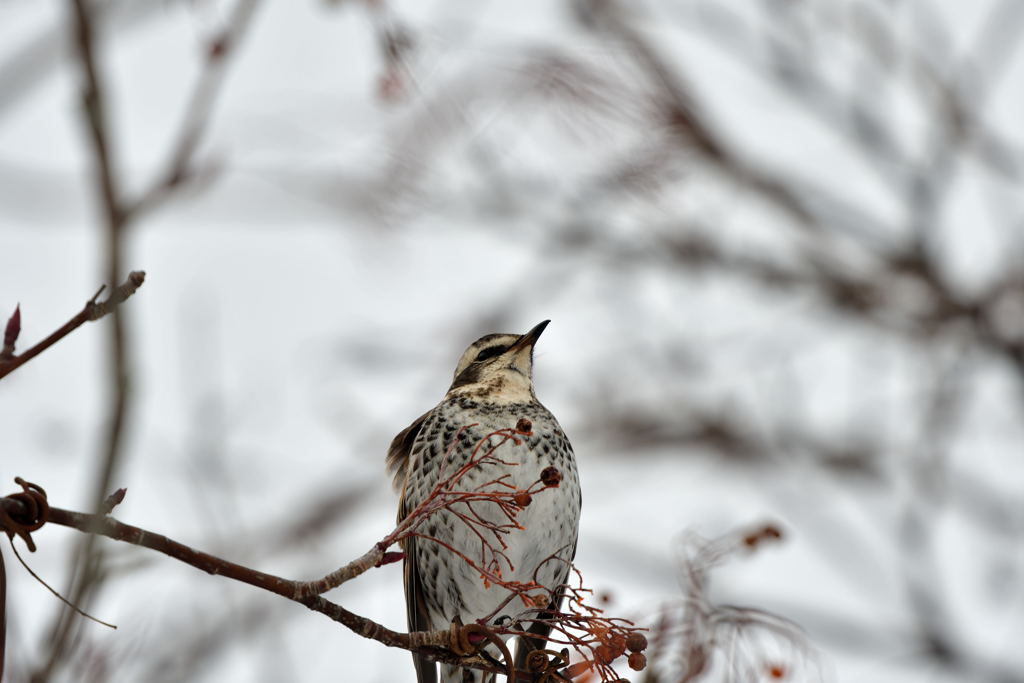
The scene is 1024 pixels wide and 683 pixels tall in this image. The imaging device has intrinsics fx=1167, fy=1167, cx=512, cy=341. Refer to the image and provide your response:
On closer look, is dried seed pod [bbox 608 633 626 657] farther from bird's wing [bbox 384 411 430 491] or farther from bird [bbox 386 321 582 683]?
bird's wing [bbox 384 411 430 491]

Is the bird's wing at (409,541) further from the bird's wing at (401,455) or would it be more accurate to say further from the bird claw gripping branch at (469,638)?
the bird claw gripping branch at (469,638)

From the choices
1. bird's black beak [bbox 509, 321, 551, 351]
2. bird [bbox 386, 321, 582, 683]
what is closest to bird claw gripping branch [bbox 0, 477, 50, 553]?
bird [bbox 386, 321, 582, 683]

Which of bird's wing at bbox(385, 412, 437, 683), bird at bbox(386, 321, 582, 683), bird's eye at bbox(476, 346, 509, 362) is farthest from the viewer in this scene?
bird's eye at bbox(476, 346, 509, 362)

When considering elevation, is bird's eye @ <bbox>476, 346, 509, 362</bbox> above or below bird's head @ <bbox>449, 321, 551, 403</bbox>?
above

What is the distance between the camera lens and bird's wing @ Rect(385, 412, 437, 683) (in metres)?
6.22

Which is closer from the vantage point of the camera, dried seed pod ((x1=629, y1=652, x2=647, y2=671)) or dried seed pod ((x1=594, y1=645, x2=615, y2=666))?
dried seed pod ((x1=629, y1=652, x2=647, y2=671))

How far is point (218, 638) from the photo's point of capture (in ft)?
34.8

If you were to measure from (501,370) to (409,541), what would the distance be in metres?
1.23

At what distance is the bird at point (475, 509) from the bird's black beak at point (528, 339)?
1 centimetres

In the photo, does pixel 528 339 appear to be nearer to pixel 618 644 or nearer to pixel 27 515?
pixel 618 644

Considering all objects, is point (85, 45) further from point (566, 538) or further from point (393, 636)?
point (566, 538)

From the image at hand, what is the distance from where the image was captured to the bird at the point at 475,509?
5895mm

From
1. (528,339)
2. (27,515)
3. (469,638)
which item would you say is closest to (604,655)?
(469,638)

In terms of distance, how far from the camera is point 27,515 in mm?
2430
